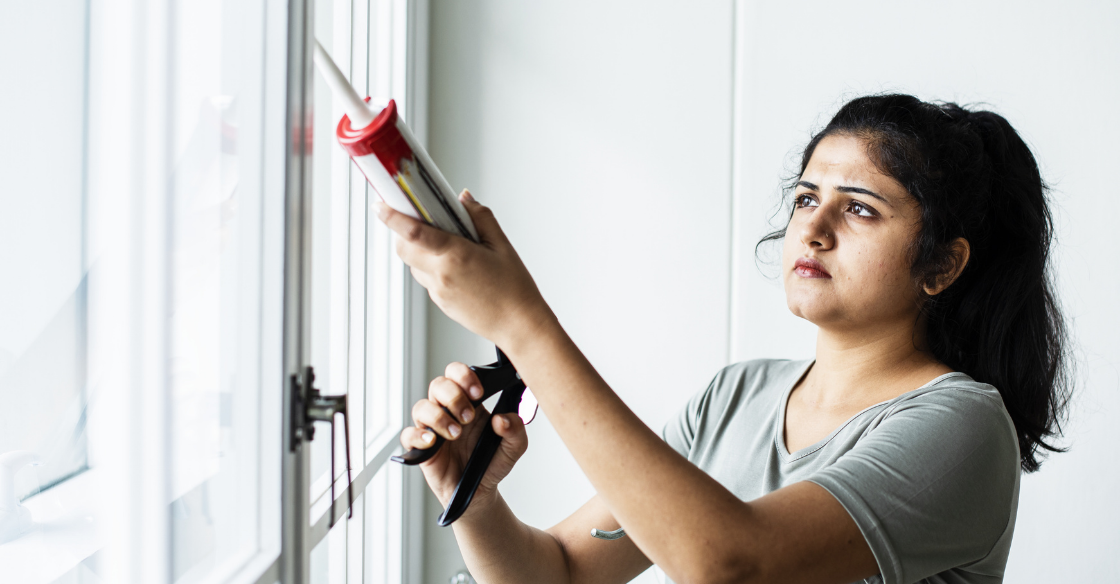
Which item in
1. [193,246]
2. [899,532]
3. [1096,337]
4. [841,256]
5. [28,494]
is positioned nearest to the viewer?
[28,494]

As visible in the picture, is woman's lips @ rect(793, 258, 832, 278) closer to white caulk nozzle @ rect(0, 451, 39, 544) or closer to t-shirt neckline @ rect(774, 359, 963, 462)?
t-shirt neckline @ rect(774, 359, 963, 462)

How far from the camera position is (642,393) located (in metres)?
1.47

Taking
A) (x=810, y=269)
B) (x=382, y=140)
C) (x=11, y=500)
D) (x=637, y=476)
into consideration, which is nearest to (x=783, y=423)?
(x=810, y=269)

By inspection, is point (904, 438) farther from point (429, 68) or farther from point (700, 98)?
point (429, 68)

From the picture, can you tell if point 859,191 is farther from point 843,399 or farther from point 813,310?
point 843,399

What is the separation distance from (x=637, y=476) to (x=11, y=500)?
39 centimetres

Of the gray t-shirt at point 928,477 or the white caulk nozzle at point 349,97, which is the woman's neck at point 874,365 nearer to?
the gray t-shirt at point 928,477

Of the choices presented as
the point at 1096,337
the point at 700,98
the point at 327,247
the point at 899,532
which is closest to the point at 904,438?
the point at 899,532

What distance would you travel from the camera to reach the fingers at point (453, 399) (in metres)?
0.61

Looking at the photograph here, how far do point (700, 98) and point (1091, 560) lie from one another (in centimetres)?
131

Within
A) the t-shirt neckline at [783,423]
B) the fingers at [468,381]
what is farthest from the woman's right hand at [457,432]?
the t-shirt neckline at [783,423]

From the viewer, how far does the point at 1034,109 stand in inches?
55.1

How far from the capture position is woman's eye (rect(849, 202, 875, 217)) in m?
0.82

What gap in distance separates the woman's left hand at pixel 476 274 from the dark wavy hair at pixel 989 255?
1.91 feet
